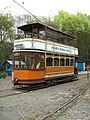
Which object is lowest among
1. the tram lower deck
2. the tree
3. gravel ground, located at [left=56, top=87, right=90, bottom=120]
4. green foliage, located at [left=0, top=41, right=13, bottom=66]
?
gravel ground, located at [left=56, top=87, right=90, bottom=120]

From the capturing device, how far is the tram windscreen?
24.5 meters

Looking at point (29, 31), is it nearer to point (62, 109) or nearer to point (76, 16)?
point (62, 109)

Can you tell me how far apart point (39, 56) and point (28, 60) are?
1.09 m

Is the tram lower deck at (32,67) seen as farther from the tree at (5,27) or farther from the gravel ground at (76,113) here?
the tree at (5,27)

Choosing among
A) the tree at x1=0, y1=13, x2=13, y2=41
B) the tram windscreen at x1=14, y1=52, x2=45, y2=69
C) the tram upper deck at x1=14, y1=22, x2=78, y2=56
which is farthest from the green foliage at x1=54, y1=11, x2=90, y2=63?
the tram windscreen at x1=14, y1=52, x2=45, y2=69

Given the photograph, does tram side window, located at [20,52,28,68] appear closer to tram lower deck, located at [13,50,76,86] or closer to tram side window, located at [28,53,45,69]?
tram lower deck, located at [13,50,76,86]

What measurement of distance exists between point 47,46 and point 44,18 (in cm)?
5036

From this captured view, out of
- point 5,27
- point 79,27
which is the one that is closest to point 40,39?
point 5,27

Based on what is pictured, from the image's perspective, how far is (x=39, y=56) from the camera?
993 inches

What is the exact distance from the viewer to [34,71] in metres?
24.7

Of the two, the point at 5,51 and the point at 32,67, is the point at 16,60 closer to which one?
the point at 32,67

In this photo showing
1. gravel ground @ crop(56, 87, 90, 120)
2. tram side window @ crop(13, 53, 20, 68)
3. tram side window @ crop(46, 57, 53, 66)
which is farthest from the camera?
tram side window @ crop(46, 57, 53, 66)

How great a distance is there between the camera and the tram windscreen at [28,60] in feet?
80.3

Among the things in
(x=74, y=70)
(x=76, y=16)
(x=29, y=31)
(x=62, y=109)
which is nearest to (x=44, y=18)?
(x=76, y=16)
